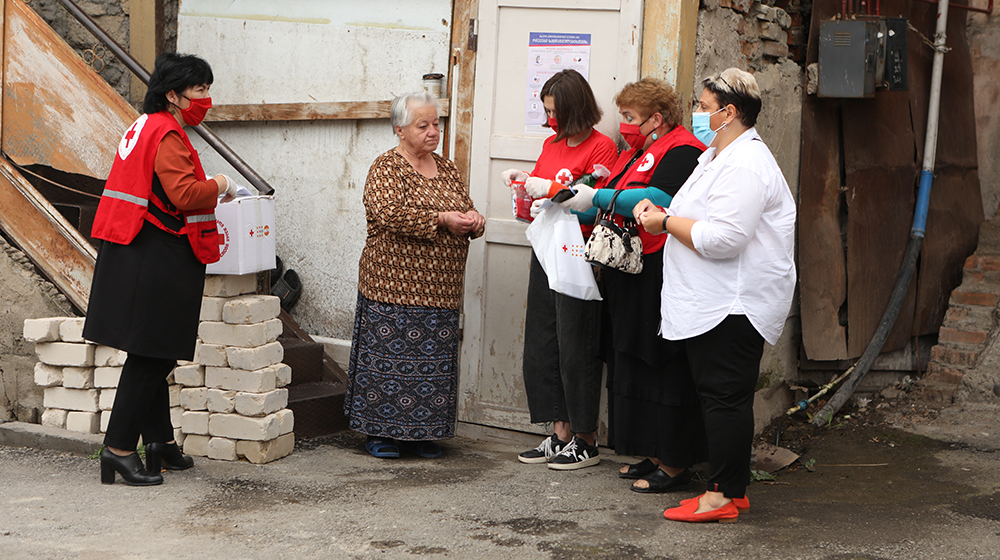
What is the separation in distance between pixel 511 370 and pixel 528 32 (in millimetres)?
1826

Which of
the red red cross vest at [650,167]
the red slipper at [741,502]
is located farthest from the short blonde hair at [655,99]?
the red slipper at [741,502]

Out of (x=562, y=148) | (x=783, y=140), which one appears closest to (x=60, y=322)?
(x=562, y=148)

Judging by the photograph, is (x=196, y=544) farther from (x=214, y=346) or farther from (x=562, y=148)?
(x=562, y=148)

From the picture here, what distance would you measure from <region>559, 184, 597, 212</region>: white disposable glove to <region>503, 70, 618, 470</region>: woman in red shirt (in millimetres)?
128

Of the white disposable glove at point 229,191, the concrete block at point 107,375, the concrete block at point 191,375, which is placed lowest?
the concrete block at point 107,375

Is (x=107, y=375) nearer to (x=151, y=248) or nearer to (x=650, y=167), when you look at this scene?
(x=151, y=248)

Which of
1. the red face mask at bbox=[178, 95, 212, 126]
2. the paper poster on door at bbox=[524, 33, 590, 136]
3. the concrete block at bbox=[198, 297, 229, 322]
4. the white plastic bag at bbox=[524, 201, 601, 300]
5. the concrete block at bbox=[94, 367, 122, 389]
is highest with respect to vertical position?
the paper poster on door at bbox=[524, 33, 590, 136]

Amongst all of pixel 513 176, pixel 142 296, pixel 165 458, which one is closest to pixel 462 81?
pixel 513 176

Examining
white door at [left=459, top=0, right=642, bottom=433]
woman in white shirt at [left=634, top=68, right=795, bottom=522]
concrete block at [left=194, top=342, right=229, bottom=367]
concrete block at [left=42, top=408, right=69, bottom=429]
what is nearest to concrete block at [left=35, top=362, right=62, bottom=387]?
concrete block at [left=42, top=408, right=69, bottom=429]

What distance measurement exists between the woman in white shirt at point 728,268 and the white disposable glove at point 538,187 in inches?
24.5

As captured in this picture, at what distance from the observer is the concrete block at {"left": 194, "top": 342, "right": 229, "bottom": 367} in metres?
4.45

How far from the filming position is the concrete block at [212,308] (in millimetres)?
4430

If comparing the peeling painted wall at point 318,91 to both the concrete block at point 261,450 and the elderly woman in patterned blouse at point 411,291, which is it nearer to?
the elderly woman in patterned blouse at point 411,291

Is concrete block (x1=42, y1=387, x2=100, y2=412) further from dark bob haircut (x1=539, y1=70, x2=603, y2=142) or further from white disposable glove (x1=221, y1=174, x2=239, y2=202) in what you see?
dark bob haircut (x1=539, y1=70, x2=603, y2=142)
